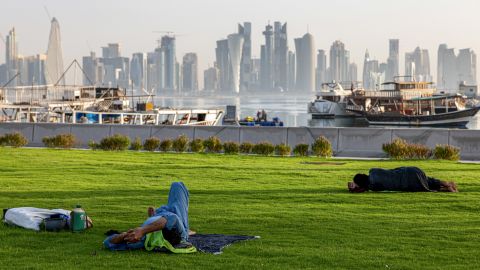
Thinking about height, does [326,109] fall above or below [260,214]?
above

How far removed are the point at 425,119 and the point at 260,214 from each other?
333 ft

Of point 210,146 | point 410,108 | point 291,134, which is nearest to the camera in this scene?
point 210,146

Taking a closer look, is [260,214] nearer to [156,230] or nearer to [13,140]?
[156,230]

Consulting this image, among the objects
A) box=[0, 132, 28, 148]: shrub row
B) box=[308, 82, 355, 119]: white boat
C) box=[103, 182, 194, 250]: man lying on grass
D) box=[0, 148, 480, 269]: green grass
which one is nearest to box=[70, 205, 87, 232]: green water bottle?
box=[0, 148, 480, 269]: green grass

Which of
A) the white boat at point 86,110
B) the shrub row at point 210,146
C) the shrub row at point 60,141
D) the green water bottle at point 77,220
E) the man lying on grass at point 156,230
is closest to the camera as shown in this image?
the man lying on grass at point 156,230

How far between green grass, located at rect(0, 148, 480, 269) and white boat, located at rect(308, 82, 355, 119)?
11382cm

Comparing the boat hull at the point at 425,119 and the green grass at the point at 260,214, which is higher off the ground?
the boat hull at the point at 425,119

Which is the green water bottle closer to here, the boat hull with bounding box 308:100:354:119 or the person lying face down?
the person lying face down

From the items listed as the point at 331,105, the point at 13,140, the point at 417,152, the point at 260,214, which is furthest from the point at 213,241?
the point at 331,105

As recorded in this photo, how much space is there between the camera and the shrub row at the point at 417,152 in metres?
26.5

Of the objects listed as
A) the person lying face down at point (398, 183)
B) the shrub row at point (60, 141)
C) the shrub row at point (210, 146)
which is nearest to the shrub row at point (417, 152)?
the shrub row at point (210, 146)

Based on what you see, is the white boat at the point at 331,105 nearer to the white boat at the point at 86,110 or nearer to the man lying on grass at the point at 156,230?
the white boat at the point at 86,110

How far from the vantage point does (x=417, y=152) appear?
2677cm

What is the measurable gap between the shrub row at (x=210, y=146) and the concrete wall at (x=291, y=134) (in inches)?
49.5
